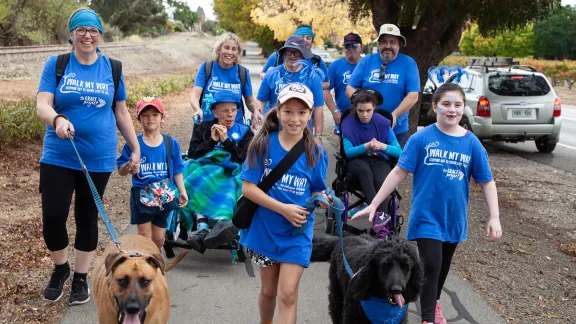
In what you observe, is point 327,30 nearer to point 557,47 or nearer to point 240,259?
point 240,259

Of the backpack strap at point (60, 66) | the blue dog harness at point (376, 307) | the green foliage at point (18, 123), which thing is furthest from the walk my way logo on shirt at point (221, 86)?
the green foliage at point (18, 123)

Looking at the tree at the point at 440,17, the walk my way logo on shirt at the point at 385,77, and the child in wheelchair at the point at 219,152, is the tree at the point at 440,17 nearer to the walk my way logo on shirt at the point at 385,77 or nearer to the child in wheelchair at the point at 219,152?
the walk my way logo on shirt at the point at 385,77

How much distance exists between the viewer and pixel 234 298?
17.2 ft

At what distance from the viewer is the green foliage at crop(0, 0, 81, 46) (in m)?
33.0

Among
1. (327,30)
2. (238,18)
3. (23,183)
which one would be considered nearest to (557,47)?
(238,18)

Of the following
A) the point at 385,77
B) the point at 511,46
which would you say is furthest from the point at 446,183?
the point at 511,46

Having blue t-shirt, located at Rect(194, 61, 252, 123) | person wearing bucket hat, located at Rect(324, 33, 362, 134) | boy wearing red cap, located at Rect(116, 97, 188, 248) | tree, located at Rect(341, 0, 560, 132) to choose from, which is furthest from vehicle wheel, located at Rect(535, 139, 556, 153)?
boy wearing red cap, located at Rect(116, 97, 188, 248)

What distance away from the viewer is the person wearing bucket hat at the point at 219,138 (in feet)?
19.4

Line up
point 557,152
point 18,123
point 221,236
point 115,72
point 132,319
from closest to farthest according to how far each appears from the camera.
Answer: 1. point 132,319
2. point 115,72
3. point 221,236
4. point 18,123
5. point 557,152

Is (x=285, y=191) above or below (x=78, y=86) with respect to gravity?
below

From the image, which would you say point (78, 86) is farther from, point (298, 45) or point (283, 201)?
point (298, 45)

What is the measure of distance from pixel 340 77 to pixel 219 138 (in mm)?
3364

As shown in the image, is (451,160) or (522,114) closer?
(451,160)

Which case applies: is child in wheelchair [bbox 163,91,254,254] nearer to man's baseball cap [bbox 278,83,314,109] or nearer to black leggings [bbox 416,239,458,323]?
black leggings [bbox 416,239,458,323]
